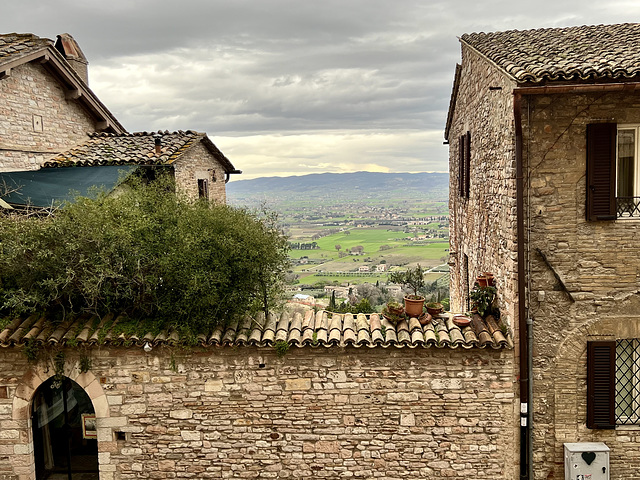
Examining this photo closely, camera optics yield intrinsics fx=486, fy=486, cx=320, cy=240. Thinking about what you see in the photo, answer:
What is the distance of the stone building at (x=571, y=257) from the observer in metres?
7.39

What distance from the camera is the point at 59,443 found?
8.70m

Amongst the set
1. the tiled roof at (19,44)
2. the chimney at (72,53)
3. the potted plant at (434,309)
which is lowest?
the potted plant at (434,309)

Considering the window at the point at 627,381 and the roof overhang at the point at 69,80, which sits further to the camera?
the roof overhang at the point at 69,80

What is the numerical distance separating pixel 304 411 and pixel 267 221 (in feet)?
10.5

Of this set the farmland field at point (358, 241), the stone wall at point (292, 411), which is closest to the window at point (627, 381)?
the stone wall at point (292, 411)

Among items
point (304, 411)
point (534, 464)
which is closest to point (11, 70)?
point (304, 411)

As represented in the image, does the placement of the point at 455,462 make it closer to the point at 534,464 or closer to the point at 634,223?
the point at 534,464

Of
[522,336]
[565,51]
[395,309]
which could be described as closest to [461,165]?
[565,51]

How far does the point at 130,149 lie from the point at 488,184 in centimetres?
947

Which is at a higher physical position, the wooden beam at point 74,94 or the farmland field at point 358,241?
the wooden beam at point 74,94

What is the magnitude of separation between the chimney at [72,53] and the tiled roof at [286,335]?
10625 millimetres

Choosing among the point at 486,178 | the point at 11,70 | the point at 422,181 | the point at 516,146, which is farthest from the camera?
the point at 422,181

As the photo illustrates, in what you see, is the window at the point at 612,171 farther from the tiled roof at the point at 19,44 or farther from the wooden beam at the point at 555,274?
the tiled roof at the point at 19,44

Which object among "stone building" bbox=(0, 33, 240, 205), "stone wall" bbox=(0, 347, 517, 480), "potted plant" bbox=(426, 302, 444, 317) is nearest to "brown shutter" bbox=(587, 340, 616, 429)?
"stone wall" bbox=(0, 347, 517, 480)
